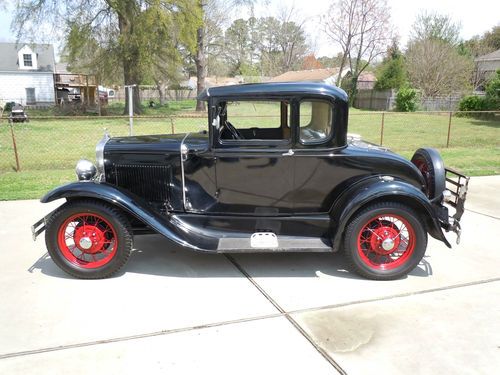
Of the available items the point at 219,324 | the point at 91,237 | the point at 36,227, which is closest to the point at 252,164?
the point at 219,324

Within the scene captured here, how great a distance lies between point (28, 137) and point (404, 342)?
1669 centimetres

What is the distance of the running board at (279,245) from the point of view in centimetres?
387

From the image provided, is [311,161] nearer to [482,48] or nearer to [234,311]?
[234,311]

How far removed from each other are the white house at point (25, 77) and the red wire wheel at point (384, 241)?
4317 centimetres

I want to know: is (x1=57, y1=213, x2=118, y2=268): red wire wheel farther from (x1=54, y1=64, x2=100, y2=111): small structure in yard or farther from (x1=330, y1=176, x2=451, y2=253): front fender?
(x1=54, y1=64, x2=100, y2=111): small structure in yard

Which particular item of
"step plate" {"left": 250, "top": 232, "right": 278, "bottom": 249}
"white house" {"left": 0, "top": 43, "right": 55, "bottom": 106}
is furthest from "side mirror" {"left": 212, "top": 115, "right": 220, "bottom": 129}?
"white house" {"left": 0, "top": 43, "right": 55, "bottom": 106}

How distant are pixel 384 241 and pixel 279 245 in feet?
3.26

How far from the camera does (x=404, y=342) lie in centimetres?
296

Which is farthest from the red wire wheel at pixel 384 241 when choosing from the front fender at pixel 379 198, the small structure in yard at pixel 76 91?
the small structure in yard at pixel 76 91

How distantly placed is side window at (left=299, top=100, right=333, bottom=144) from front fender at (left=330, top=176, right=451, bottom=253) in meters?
0.59

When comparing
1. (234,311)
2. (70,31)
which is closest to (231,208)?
(234,311)

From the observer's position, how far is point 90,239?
A: 3918 millimetres

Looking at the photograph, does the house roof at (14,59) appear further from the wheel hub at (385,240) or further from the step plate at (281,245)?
the wheel hub at (385,240)

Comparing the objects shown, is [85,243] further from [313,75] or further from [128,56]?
[313,75]
